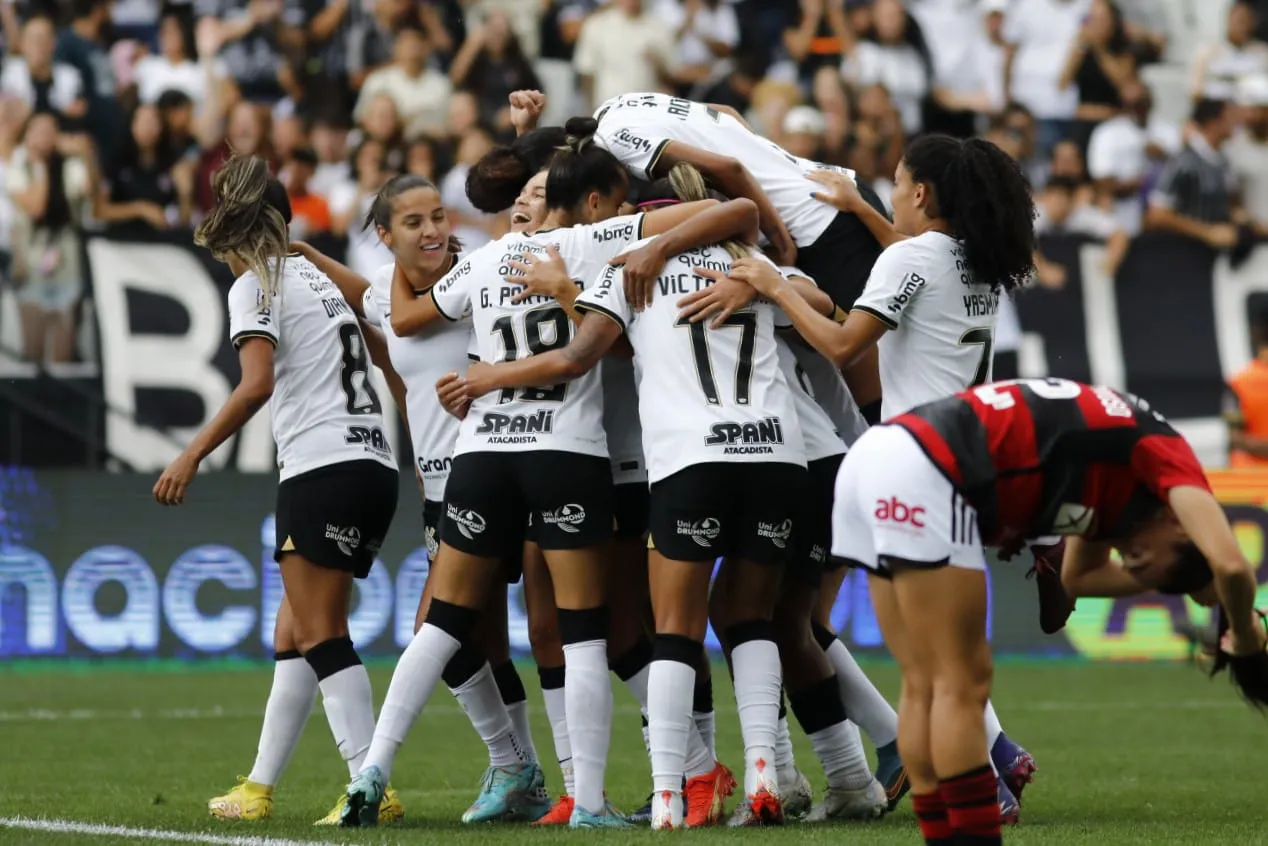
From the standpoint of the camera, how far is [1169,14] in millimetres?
18922

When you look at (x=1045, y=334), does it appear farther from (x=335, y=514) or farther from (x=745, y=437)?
(x=335, y=514)

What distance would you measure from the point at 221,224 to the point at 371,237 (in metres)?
7.35

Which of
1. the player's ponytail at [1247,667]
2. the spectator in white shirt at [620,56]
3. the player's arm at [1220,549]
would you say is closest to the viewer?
the player's arm at [1220,549]

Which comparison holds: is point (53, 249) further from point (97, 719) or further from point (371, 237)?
point (97, 719)

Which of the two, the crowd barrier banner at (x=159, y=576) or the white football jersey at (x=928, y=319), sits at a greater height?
the white football jersey at (x=928, y=319)

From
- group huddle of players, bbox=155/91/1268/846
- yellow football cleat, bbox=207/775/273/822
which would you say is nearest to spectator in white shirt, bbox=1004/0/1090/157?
group huddle of players, bbox=155/91/1268/846

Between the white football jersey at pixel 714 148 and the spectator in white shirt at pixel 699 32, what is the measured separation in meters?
9.39

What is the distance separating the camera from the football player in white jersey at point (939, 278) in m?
6.50

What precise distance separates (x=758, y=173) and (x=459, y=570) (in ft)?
6.77

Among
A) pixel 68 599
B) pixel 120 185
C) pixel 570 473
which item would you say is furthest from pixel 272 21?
pixel 570 473

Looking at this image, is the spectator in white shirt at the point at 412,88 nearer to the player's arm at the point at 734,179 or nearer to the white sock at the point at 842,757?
the player's arm at the point at 734,179

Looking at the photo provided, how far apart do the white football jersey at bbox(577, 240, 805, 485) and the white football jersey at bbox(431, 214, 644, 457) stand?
0.19 m

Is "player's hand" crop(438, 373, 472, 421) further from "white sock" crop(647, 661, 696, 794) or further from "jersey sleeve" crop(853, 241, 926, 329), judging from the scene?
"jersey sleeve" crop(853, 241, 926, 329)

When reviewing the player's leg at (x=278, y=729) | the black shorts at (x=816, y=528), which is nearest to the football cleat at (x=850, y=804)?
the black shorts at (x=816, y=528)
